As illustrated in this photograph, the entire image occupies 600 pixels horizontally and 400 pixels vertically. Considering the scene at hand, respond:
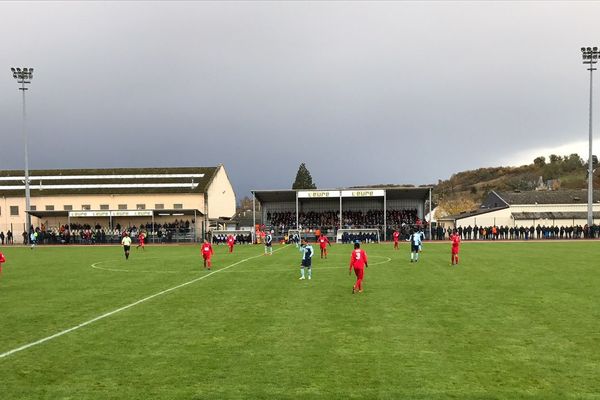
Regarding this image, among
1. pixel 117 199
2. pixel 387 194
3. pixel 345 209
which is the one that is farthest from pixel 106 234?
pixel 387 194

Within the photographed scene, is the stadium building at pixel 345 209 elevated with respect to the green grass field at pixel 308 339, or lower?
elevated

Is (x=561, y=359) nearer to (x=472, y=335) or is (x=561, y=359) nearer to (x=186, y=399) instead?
(x=472, y=335)

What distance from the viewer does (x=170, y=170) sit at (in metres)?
75.6

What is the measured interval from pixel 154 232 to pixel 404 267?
4176 cm

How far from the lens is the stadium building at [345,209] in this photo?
58531mm

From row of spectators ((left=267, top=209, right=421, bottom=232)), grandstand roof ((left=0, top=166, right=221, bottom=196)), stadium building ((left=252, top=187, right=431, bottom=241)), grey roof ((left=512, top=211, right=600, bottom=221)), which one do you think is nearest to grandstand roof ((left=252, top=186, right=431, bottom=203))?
stadium building ((left=252, top=187, right=431, bottom=241))

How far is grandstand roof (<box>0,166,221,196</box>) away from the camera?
69.2 meters

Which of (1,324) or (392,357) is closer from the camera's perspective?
(392,357)

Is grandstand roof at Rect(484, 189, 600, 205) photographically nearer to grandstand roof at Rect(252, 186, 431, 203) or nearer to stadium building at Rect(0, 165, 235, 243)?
grandstand roof at Rect(252, 186, 431, 203)

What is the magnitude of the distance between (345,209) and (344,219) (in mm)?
2523

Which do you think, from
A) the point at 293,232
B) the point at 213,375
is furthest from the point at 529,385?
the point at 293,232

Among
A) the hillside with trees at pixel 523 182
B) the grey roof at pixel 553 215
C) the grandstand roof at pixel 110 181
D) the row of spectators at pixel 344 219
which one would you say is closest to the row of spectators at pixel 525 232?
the row of spectators at pixel 344 219

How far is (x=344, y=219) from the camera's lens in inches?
2539

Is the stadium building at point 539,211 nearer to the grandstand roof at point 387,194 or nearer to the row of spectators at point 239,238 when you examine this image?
the grandstand roof at point 387,194
